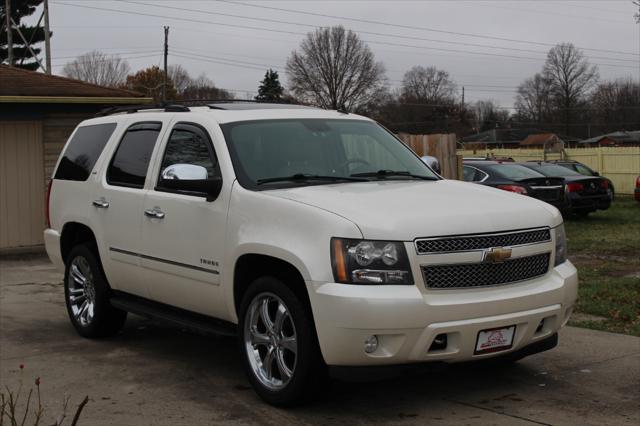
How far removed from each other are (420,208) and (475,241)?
38 cm

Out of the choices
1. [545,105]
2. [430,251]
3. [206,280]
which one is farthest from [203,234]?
[545,105]

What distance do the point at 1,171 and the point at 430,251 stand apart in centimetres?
1095

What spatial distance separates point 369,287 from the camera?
4836mm

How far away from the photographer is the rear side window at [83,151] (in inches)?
300

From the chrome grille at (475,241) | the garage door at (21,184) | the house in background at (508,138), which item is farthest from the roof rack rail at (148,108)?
the house in background at (508,138)

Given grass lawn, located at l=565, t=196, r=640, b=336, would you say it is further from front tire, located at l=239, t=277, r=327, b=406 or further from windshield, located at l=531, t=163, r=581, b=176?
front tire, located at l=239, t=277, r=327, b=406

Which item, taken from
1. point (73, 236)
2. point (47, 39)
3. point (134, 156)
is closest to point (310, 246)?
point (134, 156)

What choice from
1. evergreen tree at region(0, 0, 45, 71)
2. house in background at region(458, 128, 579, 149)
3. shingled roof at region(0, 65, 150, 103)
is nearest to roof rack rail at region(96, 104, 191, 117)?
shingled roof at region(0, 65, 150, 103)

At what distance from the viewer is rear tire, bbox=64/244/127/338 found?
24.3ft

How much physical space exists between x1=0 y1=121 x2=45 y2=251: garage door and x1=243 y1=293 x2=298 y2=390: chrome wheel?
976cm

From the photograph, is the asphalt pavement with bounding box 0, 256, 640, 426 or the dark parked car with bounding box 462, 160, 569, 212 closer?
the asphalt pavement with bounding box 0, 256, 640, 426

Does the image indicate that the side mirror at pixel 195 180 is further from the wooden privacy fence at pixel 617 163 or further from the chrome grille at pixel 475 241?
the wooden privacy fence at pixel 617 163

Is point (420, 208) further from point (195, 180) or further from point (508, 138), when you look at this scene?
point (508, 138)

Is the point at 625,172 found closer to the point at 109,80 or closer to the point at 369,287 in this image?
the point at 369,287
